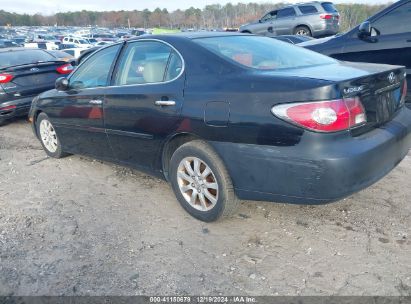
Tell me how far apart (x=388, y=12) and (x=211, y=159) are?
4.60m

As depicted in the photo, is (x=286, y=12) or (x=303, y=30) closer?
(x=303, y=30)

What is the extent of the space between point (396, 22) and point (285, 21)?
10084 millimetres

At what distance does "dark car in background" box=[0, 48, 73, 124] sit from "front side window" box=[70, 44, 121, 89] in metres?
2.79

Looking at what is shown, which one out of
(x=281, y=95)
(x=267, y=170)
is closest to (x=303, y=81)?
(x=281, y=95)

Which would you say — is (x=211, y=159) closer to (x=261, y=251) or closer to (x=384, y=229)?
(x=261, y=251)

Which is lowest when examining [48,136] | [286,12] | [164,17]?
[48,136]

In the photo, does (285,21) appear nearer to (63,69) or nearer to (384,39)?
(384,39)

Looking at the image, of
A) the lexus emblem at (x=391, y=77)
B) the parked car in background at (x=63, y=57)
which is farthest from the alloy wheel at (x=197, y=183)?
the parked car in background at (x=63, y=57)

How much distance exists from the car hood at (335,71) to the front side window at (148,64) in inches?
37.3

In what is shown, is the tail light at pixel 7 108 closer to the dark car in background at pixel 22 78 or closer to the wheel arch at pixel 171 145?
the dark car in background at pixel 22 78

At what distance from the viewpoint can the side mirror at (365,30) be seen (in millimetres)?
5824

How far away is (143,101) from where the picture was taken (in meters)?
3.46

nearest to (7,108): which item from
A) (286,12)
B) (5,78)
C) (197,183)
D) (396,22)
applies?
(5,78)

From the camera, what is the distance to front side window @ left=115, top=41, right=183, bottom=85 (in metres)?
3.36
